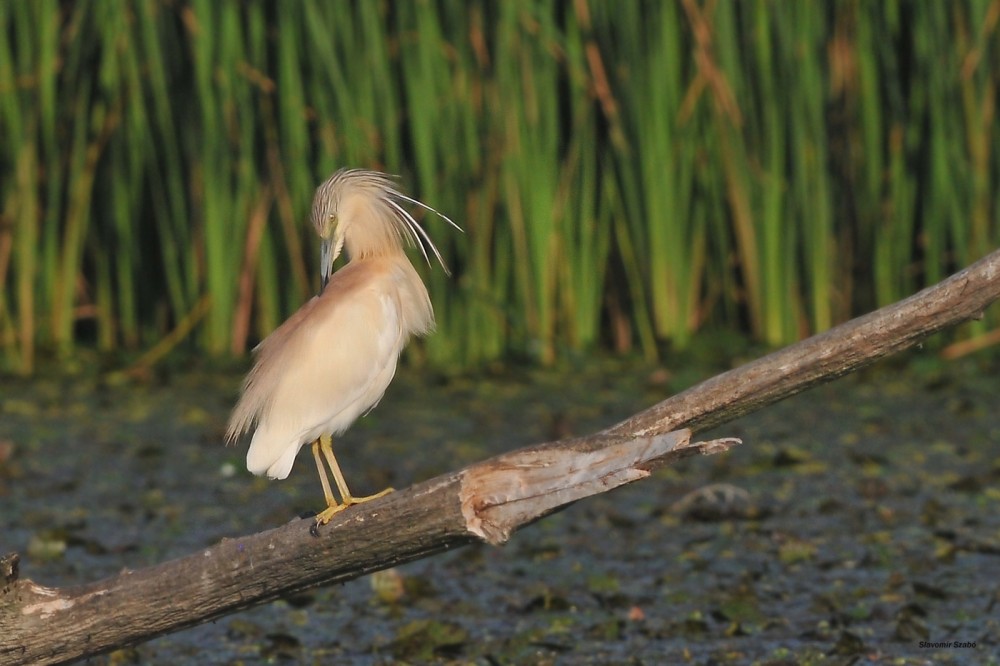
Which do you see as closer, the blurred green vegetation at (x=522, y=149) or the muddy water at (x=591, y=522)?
the muddy water at (x=591, y=522)

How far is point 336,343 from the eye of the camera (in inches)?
130

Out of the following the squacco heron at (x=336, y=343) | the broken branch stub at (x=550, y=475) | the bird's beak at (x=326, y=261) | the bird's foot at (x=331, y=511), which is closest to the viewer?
the broken branch stub at (x=550, y=475)

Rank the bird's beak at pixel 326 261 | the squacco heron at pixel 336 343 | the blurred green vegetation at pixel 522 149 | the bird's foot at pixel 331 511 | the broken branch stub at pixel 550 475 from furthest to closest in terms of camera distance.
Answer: the blurred green vegetation at pixel 522 149 → the bird's beak at pixel 326 261 → the squacco heron at pixel 336 343 → the bird's foot at pixel 331 511 → the broken branch stub at pixel 550 475

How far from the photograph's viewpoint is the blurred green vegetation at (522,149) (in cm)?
560

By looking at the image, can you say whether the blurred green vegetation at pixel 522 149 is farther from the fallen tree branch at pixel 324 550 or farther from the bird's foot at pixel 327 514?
the fallen tree branch at pixel 324 550

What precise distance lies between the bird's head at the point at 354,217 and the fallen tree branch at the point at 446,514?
81 cm

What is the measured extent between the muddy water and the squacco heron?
0.70m

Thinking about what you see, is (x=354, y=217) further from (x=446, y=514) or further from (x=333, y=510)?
(x=446, y=514)

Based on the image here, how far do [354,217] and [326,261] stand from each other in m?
0.12

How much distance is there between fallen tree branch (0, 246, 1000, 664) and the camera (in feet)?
8.15

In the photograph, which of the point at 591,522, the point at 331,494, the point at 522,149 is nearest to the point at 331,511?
the point at 331,494

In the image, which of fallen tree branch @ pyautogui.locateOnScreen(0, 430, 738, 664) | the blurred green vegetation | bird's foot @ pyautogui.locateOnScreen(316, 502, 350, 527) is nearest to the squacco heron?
bird's foot @ pyautogui.locateOnScreen(316, 502, 350, 527)

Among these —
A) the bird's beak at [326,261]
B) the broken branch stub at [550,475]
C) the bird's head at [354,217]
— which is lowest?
the broken branch stub at [550,475]

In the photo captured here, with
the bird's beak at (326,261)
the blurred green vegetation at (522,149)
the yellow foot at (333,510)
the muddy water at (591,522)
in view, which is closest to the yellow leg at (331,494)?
the yellow foot at (333,510)
